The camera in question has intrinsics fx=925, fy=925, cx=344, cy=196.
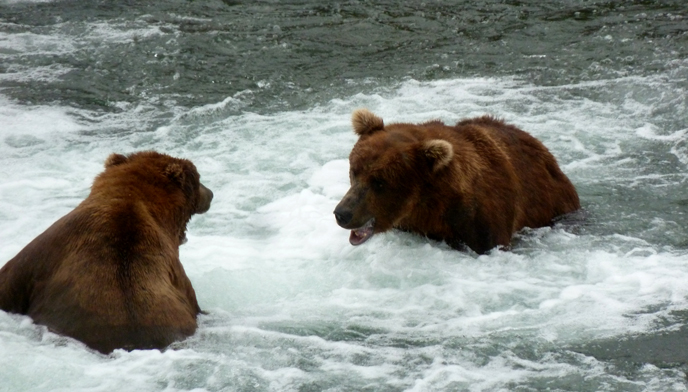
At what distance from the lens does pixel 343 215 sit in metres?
6.35

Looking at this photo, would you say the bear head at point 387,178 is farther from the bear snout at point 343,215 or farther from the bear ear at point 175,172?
the bear ear at point 175,172

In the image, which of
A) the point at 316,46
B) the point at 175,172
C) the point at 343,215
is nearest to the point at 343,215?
the point at 343,215

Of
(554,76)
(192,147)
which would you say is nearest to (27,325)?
(192,147)

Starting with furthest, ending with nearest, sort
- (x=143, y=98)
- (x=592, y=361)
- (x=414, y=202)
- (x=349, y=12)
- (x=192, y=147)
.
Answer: (x=349, y=12) < (x=143, y=98) < (x=192, y=147) < (x=414, y=202) < (x=592, y=361)

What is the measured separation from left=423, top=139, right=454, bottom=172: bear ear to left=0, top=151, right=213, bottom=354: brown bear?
189 centimetres

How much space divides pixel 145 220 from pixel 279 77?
20.3 feet

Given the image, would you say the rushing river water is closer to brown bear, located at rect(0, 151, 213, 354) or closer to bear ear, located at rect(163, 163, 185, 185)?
Result: brown bear, located at rect(0, 151, 213, 354)

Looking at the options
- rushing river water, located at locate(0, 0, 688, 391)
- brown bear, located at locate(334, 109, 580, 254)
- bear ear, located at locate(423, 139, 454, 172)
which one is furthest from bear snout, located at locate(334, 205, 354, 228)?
bear ear, located at locate(423, 139, 454, 172)

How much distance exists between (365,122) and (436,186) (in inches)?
29.9

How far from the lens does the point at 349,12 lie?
13.5 metres

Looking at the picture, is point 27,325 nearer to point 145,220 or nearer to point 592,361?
point 145,220

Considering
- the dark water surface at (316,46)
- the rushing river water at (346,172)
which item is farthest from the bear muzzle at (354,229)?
the dark water surface at (316,46)

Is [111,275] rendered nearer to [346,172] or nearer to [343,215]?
[343,215]

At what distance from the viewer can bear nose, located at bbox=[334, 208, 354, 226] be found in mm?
A: 6344
